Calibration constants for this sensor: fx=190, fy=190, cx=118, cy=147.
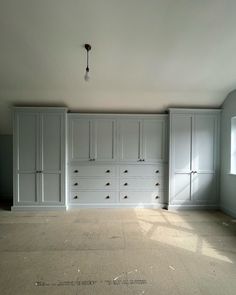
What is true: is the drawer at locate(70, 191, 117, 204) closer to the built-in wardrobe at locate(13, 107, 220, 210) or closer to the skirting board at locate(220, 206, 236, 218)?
the built-in wardrobe at locate(13, 107, 220, 210)

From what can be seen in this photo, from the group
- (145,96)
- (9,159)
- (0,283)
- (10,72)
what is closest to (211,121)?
(145,96)

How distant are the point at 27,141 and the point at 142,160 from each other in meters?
2.53

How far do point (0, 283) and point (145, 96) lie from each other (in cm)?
362

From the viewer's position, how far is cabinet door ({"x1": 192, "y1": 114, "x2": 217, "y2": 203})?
13.8 feet

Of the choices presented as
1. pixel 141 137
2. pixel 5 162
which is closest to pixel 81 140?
pixel 141 137

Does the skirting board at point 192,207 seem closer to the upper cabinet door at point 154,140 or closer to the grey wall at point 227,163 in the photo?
the grey wall at point 227,163

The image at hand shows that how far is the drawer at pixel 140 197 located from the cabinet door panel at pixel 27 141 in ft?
6.72

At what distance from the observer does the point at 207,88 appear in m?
3.72

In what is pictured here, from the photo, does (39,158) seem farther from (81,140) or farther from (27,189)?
(81,140)

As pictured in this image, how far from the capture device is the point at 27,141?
4.07m

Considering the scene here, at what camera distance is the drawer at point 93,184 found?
4.23 metres

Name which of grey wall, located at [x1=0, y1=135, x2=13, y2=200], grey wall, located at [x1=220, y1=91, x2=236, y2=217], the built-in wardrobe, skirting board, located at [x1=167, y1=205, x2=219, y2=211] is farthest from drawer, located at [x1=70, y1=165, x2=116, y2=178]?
grey wall, located at [x1=220, y1=91, x2=236, y2=217]

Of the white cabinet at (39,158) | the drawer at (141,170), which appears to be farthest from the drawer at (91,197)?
the drawer at (141,170)

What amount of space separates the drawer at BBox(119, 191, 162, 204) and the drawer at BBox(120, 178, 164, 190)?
11cm
